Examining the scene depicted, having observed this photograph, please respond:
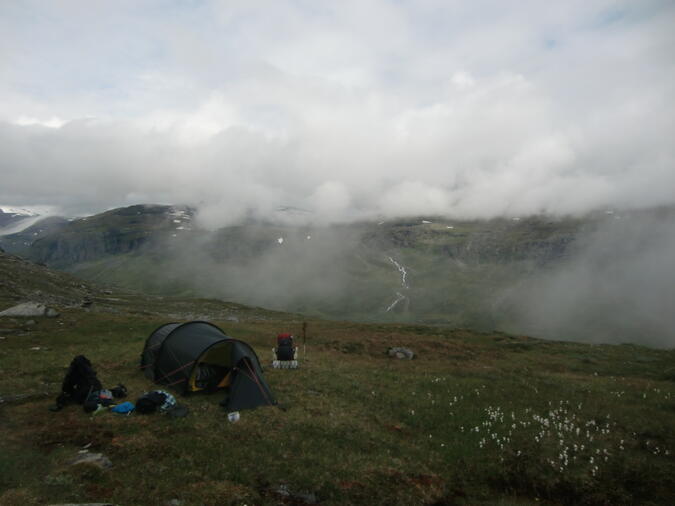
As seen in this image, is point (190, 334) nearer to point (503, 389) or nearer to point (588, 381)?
point (503, 389)

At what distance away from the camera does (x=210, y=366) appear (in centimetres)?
1983

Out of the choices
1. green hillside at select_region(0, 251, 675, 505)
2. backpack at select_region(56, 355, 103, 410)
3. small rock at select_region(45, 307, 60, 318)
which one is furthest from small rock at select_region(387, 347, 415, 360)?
small rock at select_region(45, 307, 60, 318)

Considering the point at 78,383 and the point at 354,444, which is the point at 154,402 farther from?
the point at 354,444

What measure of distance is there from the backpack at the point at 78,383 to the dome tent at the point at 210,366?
12.0 feet

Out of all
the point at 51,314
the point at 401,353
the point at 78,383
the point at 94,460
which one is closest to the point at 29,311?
the point at 51,314

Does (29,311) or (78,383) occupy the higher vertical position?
(78,383)

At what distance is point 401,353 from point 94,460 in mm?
27672

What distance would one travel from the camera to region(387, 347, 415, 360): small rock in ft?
115

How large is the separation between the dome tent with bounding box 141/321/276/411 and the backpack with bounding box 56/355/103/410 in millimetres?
3663

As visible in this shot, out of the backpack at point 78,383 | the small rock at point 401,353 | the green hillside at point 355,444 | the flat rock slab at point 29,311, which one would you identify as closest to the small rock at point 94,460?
the green hillside at point 355,444

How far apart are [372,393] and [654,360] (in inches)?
1621

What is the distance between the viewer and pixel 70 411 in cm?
1631

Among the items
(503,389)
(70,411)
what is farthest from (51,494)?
(503,389)

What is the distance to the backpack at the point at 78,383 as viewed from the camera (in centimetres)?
1711
